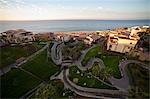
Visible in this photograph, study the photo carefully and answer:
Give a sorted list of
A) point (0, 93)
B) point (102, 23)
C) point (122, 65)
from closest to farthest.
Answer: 1. point (0, 93)
2. point (122, 65)
3. point (102, 23)

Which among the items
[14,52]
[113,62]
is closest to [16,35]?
[14,52]

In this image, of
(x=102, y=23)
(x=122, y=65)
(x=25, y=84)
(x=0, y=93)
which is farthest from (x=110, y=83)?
(x=0, y=93)

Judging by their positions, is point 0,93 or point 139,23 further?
point 139,23

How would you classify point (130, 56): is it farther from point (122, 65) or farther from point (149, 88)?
point (149, 88)

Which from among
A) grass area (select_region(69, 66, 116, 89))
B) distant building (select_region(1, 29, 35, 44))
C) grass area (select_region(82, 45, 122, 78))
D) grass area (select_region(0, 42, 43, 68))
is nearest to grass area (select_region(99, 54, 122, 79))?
grass area (select_region(82, 45, 122, 78))

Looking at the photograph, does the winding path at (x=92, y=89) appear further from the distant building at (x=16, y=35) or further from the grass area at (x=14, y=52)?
the distant building at (x=16, y=35)

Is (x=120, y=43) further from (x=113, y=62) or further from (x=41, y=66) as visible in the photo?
(x=41, y=66)
